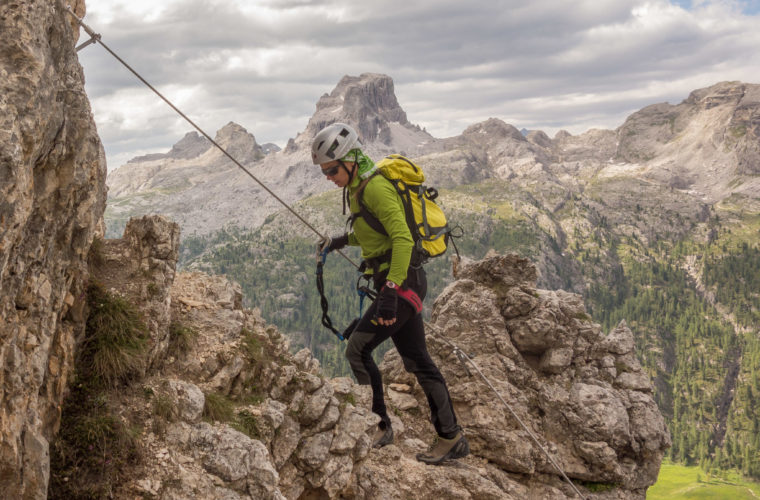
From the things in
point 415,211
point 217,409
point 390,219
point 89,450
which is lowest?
point 217,409

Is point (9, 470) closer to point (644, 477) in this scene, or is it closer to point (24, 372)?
point (24, 372)

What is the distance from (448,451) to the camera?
1121cm

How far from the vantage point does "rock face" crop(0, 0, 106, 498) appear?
17.2 feet

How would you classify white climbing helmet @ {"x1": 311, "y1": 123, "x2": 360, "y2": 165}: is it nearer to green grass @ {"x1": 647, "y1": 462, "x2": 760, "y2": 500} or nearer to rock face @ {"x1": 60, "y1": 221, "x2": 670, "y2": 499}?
rock face @ {"x1": 60, "y1": 221, "x2": 670, "y2": 499}

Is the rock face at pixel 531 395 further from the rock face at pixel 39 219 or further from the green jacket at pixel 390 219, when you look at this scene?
the rock face at pixel 39 219

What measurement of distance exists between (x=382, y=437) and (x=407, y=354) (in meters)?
2.53

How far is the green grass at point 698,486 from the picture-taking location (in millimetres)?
130625

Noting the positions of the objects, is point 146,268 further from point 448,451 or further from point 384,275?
point 448,451

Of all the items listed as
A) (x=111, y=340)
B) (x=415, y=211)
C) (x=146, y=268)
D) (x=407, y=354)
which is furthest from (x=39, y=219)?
(x=407, y=354)

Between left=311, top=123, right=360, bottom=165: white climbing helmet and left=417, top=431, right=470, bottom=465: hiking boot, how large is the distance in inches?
256

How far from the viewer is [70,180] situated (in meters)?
6.63

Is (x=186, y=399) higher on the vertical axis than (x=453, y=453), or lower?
higher

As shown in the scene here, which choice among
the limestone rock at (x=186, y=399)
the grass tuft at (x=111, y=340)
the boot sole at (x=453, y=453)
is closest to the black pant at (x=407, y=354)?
the boot sole at (x=453, y=453)

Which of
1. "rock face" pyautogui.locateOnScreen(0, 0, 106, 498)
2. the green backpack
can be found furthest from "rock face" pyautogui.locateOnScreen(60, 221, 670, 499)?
the green backpack
